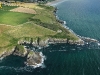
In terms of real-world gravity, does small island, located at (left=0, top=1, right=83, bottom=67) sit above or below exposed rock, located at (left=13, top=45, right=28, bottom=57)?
above

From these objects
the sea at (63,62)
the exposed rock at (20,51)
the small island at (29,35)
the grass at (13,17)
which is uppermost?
the grass at (13,17)

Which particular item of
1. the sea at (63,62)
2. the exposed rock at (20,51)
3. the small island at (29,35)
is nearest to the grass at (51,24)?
the small island at (29,35)

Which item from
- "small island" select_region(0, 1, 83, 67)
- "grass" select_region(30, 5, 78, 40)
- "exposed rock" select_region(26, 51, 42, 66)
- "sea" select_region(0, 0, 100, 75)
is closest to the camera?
"sea" select_region(0, 0, 100, 75)

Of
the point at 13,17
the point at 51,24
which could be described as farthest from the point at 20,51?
the point at 13,17

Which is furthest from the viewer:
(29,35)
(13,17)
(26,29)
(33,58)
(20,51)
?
(13,17)

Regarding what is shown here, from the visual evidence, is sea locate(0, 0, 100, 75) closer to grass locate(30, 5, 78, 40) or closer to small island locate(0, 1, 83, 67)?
small island locate(0, 1, 83, 67)

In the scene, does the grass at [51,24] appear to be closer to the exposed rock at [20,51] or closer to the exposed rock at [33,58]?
the exposed rock at [20,51]

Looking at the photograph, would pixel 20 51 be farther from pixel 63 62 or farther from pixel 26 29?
pixel 26 29

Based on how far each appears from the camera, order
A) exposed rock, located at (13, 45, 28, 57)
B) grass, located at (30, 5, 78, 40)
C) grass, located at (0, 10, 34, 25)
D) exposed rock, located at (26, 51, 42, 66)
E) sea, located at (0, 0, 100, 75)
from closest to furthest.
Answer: sea, located at (0, 0, 100, 75)
exposed rock, located at (26, 51, 42, 66)
exposed rock, located at (13, 45, 28, 57)
grass, located at (30, 5, 78, 40)
grass, located at (0, 10, 34, 25)

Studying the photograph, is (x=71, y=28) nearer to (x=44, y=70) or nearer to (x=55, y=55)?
(x=55, y=55)

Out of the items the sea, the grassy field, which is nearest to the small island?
the grassy field

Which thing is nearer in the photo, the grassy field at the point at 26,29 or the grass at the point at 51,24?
the grassy field at the point at 26,29
